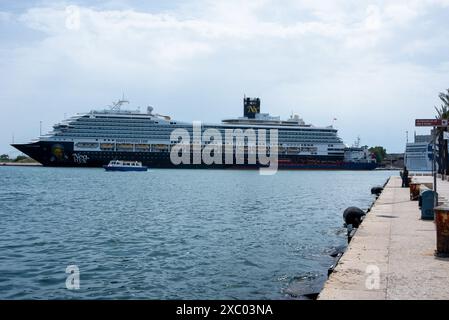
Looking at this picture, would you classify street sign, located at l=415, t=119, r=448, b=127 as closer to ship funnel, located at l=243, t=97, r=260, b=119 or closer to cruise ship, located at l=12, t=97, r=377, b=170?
cruise ship, located at l=12, t=97, r=377, b=170

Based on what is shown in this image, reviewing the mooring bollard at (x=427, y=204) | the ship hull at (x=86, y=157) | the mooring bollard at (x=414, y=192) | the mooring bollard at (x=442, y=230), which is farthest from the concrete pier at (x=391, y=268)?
the ship hull at (x=86, y=157)

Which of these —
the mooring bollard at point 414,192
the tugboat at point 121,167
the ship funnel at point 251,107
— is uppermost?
the ship funnel at point 251,107

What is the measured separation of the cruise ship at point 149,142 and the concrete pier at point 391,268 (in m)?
86.5

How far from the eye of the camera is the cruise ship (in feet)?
309

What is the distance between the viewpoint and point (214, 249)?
46.5 feet

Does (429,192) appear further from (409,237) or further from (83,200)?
(83,200)

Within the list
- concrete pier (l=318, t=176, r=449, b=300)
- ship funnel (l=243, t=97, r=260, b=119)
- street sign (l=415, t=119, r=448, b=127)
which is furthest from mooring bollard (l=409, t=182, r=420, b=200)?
ship funnel (l=243, t=97, r=260, b=119)

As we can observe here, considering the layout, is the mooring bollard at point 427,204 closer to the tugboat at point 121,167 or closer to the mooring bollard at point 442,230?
the mooring bollard at point 442,230

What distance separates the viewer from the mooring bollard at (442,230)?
8.66 m

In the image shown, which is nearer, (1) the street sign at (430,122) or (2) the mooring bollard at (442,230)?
(2) the mooring bollard at (442,230)

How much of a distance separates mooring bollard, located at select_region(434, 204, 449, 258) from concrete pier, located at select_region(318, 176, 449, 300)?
7.3 inches

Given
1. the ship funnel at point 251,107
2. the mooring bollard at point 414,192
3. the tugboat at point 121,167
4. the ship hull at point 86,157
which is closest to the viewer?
the mooring bollard at point 414,192
